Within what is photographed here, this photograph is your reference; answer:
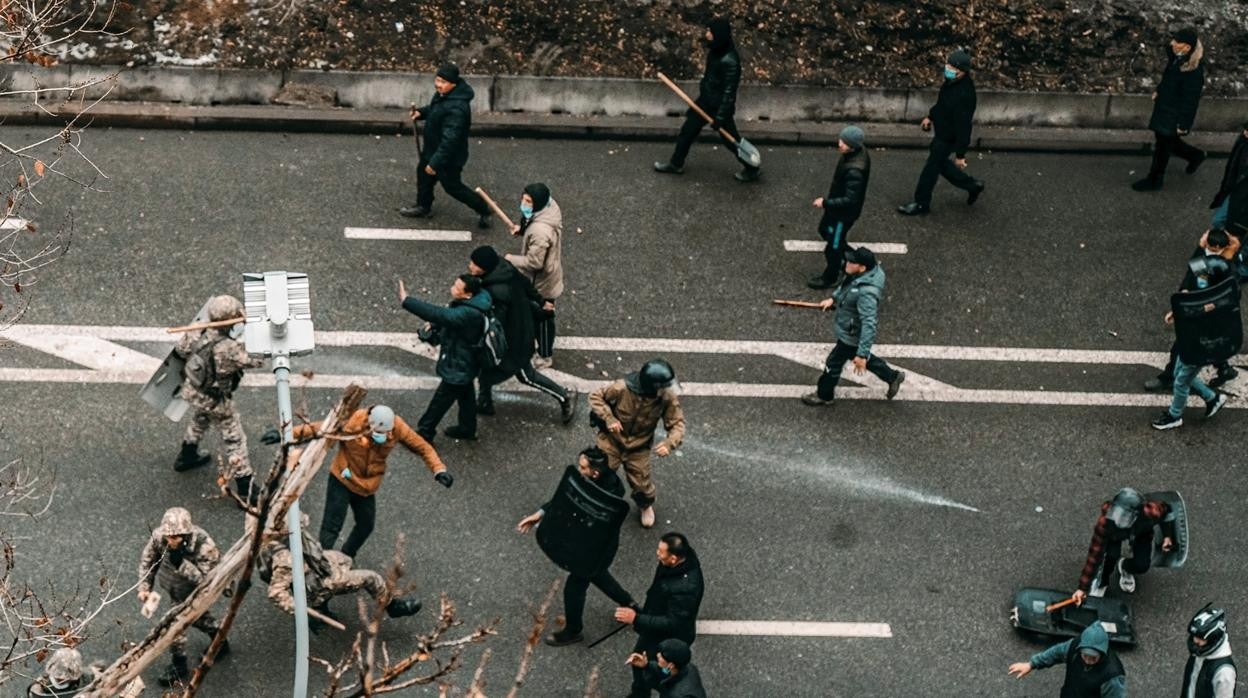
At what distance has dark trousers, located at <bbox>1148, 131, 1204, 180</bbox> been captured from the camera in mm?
16109

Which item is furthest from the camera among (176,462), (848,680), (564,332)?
(564,332)

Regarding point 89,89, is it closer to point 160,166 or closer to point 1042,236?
point 160,166

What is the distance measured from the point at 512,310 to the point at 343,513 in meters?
2.18

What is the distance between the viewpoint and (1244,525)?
12.6m

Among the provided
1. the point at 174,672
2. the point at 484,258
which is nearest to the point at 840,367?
the point at 484,258

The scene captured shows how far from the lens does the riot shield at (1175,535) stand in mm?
11578

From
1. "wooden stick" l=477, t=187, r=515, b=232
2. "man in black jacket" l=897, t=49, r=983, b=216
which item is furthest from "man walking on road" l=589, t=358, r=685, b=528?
"man in black jacket" l=897, t=49, r=983, b=216

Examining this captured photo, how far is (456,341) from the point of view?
12.2 m

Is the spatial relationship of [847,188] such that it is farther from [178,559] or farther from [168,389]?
[178,559]

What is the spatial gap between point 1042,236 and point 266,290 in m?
9.15

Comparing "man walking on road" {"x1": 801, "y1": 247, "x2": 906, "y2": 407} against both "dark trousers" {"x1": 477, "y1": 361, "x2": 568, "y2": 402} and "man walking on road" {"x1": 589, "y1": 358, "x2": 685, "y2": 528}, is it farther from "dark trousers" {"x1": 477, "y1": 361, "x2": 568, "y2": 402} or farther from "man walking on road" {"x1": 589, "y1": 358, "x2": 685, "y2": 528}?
"dark trousers" {"x1": 477, "y1": 361, "x2": 568, "y2": 402}

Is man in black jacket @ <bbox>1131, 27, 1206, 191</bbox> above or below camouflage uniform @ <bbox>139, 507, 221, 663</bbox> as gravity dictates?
above

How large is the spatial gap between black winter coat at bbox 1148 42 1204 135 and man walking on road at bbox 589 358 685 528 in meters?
7.02

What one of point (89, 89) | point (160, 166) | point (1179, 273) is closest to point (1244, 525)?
point (1179, 273)
